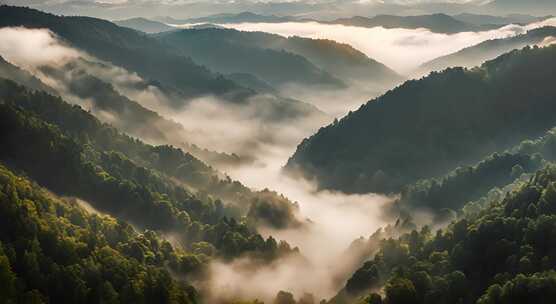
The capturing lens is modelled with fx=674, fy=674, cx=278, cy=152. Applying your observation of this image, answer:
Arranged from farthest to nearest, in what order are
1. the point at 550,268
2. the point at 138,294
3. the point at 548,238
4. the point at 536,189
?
1. the point at 536,189
2. the point at 138,294
3. the point at 548,238
4. the point at 550,268

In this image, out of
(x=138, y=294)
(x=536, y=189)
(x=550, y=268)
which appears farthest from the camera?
(x=536, y=189)

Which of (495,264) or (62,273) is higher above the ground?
(62,273)

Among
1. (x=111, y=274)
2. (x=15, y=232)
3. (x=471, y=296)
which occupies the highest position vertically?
→ (x=15, y=232)

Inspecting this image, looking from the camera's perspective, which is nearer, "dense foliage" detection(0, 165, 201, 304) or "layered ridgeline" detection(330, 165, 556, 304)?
"layered ridgeline" detection(330, 165, 556, 304)

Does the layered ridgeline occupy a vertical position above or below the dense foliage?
below

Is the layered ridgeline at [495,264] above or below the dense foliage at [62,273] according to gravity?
below

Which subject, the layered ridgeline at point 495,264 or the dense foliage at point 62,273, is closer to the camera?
the layered ridgeline at point 495,264

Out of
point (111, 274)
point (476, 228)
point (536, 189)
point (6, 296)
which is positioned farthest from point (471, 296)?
point (6, 296)

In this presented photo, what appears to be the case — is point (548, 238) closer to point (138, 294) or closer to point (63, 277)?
point (138, 294)

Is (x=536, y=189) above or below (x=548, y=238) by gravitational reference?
above

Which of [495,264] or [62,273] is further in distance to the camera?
[62,273]

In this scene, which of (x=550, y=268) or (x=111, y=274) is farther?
(x=111, y=274)
